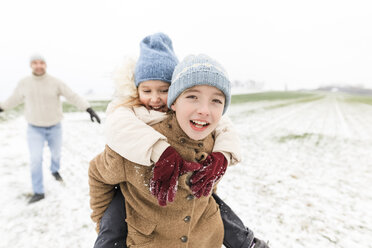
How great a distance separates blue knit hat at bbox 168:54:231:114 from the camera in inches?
48.6

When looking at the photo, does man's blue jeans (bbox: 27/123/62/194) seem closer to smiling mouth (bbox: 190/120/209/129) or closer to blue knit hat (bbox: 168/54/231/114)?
blue knit hat (bbox: 168/54/231/114)

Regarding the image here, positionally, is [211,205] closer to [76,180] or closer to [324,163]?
[76,180]

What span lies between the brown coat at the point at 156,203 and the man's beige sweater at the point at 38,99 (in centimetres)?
275

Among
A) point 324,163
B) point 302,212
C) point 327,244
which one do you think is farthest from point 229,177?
point 324,163

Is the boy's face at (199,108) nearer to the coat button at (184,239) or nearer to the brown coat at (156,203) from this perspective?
the brown coat at (156,203)

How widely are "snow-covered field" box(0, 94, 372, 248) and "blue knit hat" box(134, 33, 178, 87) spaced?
2369 millimetres

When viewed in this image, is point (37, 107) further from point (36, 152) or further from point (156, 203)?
point (156, 203)

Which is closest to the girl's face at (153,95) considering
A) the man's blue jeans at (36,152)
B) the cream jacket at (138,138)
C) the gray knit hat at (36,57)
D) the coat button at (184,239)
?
the cream jacket at (138,138)

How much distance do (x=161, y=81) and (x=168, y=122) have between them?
0.43 m

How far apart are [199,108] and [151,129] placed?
0.31m

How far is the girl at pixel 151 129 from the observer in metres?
1.19

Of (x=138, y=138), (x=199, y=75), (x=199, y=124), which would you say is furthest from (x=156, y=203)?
(x=199, y=75)

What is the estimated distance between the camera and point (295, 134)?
8.91 metres

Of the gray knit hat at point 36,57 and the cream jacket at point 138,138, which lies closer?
the cream jacket at point 138,138
